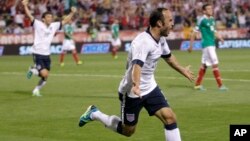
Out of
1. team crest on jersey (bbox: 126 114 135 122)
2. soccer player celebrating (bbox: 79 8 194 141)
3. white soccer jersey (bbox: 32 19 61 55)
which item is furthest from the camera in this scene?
white soccer jersey (bbox: 32 19 61 55)

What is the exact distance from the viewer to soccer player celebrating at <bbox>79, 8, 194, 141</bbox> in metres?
9.68

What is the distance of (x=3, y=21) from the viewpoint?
42.8 meters

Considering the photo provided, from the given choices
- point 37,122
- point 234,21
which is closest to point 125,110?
point 37,122

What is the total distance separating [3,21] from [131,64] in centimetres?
3390

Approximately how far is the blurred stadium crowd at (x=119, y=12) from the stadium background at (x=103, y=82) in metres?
0.07

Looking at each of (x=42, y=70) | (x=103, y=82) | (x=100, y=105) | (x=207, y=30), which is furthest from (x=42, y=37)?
(x=207, y=30)

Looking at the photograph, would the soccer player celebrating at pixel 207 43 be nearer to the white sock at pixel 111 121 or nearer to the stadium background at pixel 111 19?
the white sock at pixel 111 121

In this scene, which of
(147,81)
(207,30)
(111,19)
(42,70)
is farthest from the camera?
(111,19)

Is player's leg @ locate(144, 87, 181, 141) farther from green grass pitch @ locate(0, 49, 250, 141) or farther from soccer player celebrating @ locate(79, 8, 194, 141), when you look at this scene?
green grass pitch @ locate(0, 49, 250, 141)

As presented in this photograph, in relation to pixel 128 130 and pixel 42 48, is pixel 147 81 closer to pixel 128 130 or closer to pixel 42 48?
pixel 128 130

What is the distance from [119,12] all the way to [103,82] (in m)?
25.6

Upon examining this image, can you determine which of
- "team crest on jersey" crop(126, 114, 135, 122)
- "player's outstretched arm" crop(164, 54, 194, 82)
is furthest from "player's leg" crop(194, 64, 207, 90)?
"team crest on jersey" crop(126, 114, 135, 122)

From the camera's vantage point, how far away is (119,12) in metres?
48.2

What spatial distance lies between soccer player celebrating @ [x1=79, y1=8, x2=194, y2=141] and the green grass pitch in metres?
1.73
